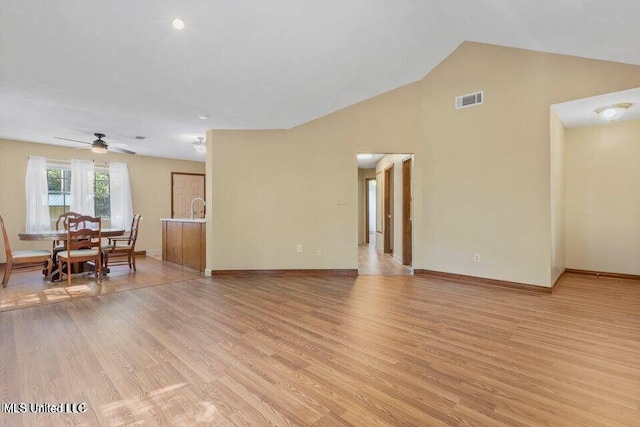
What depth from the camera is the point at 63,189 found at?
6.40 m

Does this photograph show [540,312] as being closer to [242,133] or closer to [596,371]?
[596,371]

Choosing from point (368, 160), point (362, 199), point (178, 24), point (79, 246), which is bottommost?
point (79, 246)

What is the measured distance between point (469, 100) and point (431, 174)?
3.98 feet

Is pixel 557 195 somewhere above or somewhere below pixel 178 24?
below

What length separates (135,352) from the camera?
7.54ft

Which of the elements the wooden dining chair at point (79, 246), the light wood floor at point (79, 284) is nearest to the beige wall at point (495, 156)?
the light wood floor at point (79, 284)

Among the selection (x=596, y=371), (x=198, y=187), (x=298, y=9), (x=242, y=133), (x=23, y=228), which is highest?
(x=298, y=9)

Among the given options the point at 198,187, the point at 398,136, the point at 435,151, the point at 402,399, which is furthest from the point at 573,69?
the point at 198,187

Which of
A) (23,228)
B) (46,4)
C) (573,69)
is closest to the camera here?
(46,4)

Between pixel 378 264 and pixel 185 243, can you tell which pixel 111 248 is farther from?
pixel 378 264

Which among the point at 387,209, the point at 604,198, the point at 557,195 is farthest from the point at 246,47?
the point at 604,198

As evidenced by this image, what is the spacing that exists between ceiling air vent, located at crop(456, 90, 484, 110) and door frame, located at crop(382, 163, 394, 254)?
2.63 metres

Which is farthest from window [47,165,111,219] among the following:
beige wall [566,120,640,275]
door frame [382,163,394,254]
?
beige wall [566,120,640,275]

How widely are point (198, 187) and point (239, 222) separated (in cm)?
416
